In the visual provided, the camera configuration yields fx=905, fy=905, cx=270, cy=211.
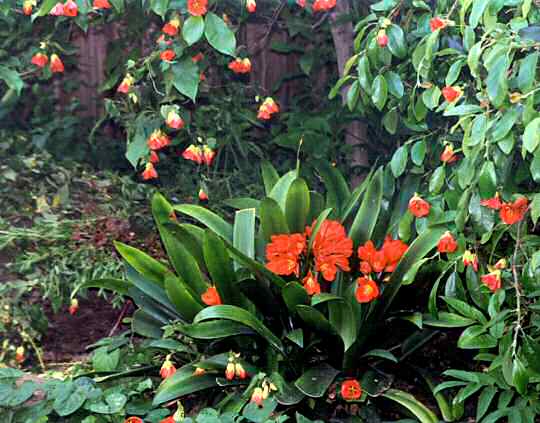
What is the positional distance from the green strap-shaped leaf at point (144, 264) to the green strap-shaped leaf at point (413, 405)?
940 mm

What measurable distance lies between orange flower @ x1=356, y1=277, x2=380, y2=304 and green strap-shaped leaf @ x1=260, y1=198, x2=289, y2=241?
442 mm

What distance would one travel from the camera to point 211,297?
3227 mm

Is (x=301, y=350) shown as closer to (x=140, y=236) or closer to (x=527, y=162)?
(x=527, y=162)

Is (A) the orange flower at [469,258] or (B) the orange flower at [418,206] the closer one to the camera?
(A) the orange flower at [469,258]

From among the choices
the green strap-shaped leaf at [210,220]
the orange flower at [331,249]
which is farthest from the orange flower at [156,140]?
the orange flower at [331,249]

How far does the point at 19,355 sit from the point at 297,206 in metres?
1.25

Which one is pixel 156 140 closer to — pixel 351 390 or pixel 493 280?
pixel 351 390

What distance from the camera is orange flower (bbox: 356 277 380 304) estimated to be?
3031 mm

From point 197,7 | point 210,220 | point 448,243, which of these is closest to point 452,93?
point 448,243

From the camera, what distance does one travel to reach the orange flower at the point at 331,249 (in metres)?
3.16

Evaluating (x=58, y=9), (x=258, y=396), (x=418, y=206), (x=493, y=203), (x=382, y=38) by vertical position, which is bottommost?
(x=258, y=396)

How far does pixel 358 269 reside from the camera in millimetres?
3422

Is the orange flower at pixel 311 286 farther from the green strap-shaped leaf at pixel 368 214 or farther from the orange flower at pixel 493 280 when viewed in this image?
the orange flower at pixel 493 280

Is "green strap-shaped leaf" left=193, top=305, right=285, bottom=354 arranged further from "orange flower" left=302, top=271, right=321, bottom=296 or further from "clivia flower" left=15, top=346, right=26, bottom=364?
"clivia flower" left=15, top=346, right=26, bottom=364
